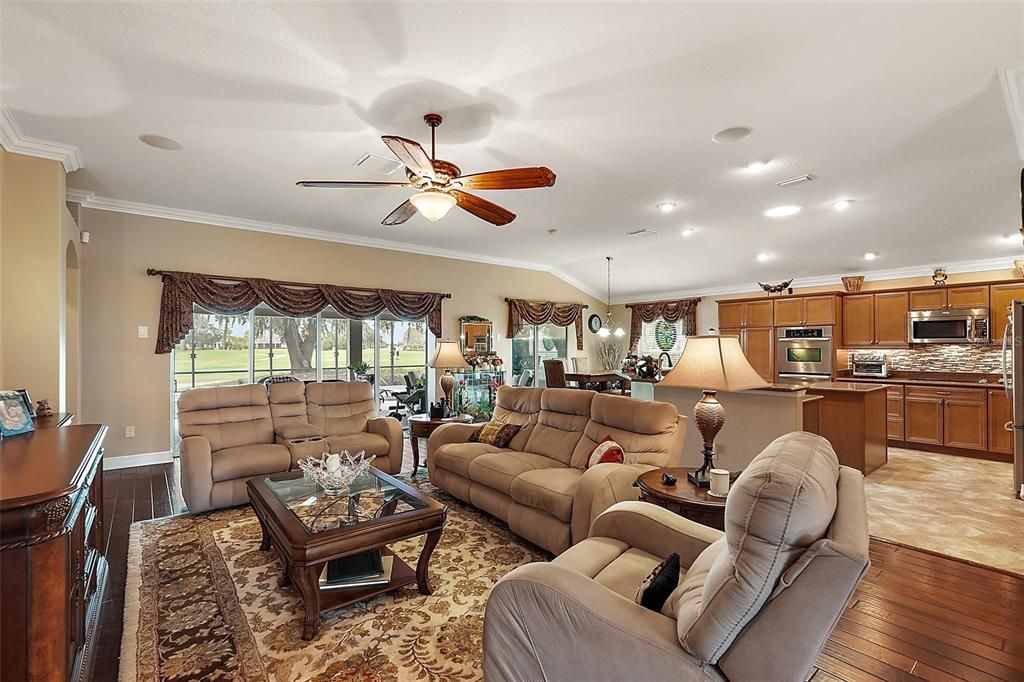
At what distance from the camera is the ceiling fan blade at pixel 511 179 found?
2777 mm

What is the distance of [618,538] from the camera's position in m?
2.13

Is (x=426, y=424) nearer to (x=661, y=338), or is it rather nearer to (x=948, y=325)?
(x=661, y=338)

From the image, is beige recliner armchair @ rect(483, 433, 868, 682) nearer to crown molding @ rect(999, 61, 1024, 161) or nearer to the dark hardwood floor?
the dark hardwood floor

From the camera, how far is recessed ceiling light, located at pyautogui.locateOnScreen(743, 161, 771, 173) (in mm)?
4008

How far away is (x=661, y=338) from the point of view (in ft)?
32.0

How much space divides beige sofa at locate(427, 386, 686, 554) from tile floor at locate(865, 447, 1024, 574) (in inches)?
72.7

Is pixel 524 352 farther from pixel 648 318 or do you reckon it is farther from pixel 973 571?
pixel 973 571

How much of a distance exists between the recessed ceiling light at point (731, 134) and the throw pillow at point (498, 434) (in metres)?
2.72

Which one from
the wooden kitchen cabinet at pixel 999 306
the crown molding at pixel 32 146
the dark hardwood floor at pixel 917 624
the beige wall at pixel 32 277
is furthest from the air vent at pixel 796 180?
the beige wall at pixel 32 277

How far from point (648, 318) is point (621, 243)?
306 centimetres

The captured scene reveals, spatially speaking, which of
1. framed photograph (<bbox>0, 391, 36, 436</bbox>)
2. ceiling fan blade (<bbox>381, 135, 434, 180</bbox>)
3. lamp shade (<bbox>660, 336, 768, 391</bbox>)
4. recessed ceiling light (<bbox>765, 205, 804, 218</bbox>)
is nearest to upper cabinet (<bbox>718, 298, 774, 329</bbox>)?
recessed ceiling light (<bbox>765, 205, 804, 218</bbox>)

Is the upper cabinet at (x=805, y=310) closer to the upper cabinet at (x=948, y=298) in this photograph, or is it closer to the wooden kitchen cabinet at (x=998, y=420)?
the upper cabinet at (x=948, y=298)

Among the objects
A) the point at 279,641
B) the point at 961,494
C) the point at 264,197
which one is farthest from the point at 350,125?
the point at 961,494

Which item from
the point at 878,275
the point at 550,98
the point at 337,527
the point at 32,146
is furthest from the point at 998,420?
the point at 32,146
